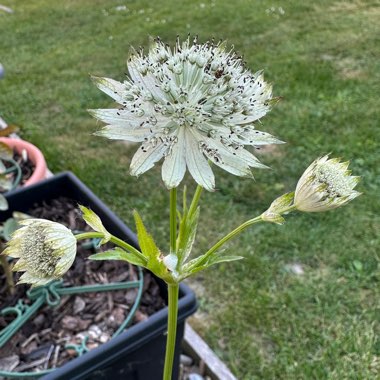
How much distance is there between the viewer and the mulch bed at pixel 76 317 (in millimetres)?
1734

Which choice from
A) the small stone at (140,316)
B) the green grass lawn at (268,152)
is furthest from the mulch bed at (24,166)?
the small stone at (140,316)

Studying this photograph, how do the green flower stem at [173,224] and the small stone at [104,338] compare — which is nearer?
the green flower stem at [173,224]

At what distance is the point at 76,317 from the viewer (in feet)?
6.07

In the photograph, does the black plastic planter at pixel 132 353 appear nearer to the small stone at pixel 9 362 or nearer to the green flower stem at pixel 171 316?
the small stone at pixel 9 362

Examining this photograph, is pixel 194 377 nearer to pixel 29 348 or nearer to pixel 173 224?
pixel 29 348

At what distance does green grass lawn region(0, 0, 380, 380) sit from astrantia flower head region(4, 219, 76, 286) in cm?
134

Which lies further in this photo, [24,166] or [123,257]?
[24,166]

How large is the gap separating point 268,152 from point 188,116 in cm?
228

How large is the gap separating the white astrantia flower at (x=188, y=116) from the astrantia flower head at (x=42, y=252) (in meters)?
0.16

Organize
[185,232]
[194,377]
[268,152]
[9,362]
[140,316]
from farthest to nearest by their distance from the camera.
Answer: [268,152]
[194,377]
[140,316]
[9,362]
[185,232]

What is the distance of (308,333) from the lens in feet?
6.89

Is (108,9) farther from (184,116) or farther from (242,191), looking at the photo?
(184,116)

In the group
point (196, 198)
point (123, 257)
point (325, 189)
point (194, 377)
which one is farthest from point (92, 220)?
point (194, 377)

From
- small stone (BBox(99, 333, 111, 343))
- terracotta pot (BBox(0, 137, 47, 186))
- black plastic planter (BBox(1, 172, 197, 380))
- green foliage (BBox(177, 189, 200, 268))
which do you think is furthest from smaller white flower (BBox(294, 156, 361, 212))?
terracotta pot (BBox(0, 137, 47, 186))
